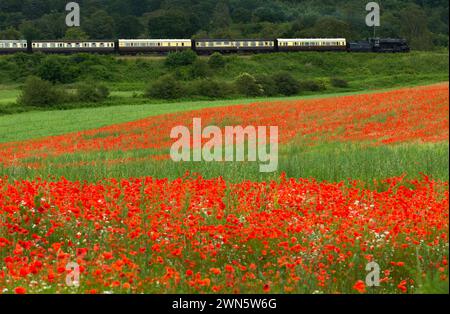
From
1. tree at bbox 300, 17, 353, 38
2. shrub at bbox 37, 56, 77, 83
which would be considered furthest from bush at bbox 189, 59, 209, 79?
tree at bbox 300, 17, 353, 38

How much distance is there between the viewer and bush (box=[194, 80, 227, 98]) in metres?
65.6

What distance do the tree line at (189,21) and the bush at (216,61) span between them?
499 inches

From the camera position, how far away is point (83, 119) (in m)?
45.7

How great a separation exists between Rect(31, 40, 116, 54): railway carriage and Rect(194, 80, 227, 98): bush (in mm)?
25168

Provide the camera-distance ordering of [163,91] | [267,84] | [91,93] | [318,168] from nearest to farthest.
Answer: [318,168] < [91,93] < [163,91] < [267,84]

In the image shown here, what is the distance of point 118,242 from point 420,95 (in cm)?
2165

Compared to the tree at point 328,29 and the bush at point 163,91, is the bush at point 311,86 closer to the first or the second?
the bush at point 163,91

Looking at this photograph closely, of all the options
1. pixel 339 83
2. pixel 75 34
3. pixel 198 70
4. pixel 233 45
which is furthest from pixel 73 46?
pixel 339 83

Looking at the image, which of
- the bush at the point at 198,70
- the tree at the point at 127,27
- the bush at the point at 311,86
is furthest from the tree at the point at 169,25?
the bush at the point at 311,86

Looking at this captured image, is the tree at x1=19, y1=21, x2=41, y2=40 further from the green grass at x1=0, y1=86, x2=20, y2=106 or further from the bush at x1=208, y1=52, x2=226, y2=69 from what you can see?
the bush at x1=208, y1=52, x2=226, y2=69

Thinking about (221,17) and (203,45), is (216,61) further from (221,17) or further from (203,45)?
(221,17)

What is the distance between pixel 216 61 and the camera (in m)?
84.2

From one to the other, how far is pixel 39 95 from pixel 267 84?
23.0 meters

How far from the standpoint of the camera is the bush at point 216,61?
83469 millimetres
